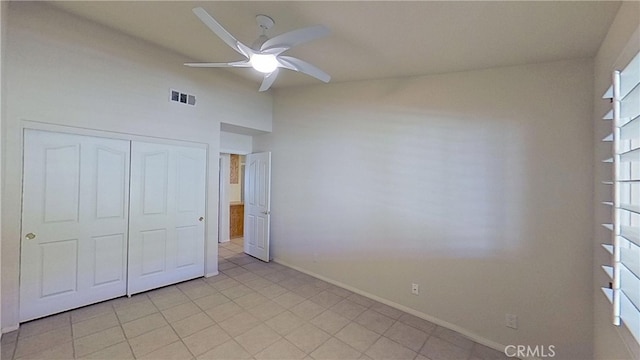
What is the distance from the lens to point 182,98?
351 cm

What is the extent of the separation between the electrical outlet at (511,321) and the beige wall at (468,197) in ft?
0.13

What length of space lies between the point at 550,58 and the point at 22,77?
4.85 meters

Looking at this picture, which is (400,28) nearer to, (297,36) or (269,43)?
(297,36)

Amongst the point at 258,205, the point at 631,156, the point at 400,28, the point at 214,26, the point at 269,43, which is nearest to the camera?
the point at 631,156

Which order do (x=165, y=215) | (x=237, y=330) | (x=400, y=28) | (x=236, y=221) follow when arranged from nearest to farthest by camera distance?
(x=400, y=28) → (x=237, y=330) → (x=165, y=215) → (x=236, y=221)

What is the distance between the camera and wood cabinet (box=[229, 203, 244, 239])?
21.2 feet

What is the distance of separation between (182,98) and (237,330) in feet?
9.98

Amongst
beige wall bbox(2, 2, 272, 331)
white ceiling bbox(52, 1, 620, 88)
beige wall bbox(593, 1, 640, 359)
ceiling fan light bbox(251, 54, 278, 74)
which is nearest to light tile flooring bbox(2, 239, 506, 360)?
beige wall bbox(2, 2, 272, 331)

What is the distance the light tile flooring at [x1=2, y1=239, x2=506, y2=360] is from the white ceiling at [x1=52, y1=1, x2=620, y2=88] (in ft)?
8.97

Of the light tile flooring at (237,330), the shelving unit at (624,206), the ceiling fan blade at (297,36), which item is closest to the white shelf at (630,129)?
the shelving unit at (624,206)

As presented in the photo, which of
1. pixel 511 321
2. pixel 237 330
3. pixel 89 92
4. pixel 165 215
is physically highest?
pixel 89 92

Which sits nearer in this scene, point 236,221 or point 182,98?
point 182,98

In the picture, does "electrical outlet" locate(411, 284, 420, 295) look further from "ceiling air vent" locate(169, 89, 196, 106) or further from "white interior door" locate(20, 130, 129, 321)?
"ceiling air vent" locate(169, 89, 196, 106)

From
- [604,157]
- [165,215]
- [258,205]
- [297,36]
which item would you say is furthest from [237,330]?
[604,157]
